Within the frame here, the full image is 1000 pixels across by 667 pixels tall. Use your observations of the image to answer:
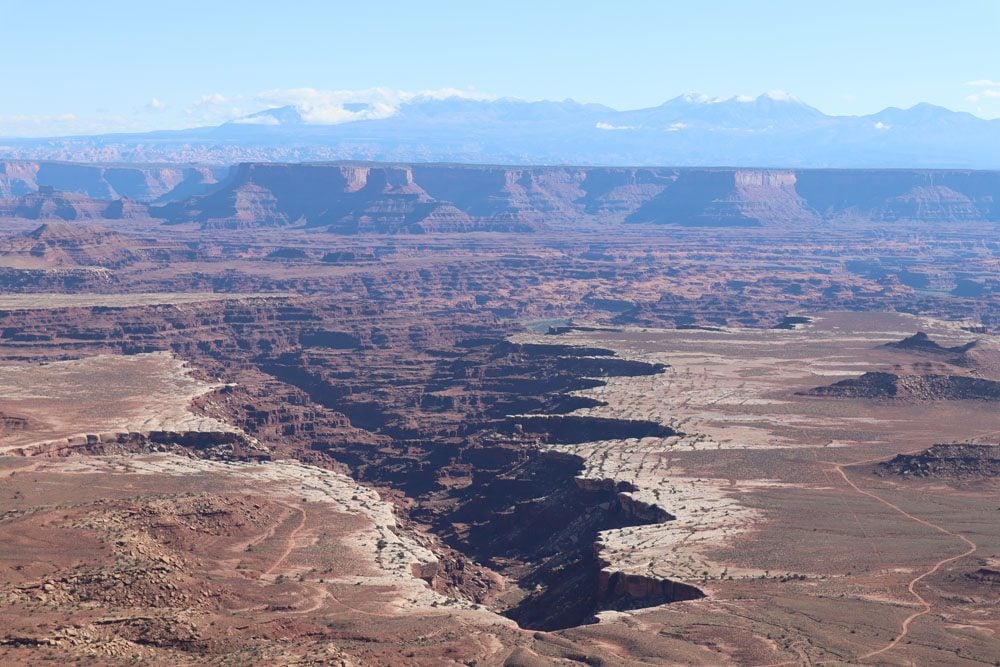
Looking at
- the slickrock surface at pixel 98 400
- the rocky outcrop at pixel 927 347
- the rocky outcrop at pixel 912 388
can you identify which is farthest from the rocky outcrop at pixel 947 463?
the rocky outcrop at pixel 927 347

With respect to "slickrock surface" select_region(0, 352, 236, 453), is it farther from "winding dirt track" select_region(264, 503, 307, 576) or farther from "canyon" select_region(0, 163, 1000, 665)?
"winding dirt track" select_region(264, 503, 307, 576)

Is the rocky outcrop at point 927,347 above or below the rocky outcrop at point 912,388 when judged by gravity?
below

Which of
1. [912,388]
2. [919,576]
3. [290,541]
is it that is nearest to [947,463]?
[919,576]

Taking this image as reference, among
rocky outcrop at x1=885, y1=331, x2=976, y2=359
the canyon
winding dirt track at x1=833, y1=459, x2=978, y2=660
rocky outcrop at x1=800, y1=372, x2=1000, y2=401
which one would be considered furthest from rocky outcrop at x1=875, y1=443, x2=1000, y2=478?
rocky outcrop at x1=885, y1=331, x2=976, y2=359

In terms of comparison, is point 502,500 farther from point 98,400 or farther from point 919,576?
point 98,400

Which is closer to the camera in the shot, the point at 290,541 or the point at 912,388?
the point at 290,541

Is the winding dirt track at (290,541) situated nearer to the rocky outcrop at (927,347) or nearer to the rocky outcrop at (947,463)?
the rocky outcrop at (947,463)

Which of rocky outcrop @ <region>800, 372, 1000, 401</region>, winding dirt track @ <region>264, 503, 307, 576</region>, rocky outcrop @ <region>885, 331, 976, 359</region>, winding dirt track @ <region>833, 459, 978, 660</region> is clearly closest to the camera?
winding dirt track @ <region>833, 459, 978, 660</region>

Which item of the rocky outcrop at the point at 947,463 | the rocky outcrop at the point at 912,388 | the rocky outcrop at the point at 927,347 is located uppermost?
the rocky outcrop at the point at 947,463

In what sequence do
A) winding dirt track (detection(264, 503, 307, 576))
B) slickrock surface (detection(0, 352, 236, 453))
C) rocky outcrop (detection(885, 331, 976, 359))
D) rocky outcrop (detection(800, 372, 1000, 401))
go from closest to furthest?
winding dirt track (detection(264, 503, 307, 576))
slickrock surface (detection(0, 352, 236, 453))
rocky outcrop (detection(800, 372, 1000, 401))
rocky outcrop (detection(885, 331, 976, 359))

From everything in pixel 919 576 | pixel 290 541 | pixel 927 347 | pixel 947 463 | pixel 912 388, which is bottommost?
pixel 927 347

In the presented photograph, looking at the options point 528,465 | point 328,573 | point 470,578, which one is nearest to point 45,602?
point 328,573

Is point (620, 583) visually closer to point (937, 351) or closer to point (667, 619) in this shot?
point (667, 619)
